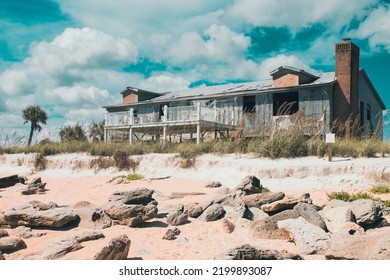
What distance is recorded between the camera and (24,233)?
26.2ft

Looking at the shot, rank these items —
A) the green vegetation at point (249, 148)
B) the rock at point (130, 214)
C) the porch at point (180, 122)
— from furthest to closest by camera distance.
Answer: the porch at point (180, 122) < the green vegetation at point (249, 148) < the rock at point (130, 214)

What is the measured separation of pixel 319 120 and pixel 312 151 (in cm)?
682

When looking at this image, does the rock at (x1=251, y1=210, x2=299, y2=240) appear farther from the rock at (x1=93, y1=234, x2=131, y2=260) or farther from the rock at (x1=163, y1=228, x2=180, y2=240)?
the rock at (x1=93, y1=234, x2=131, y2=260)

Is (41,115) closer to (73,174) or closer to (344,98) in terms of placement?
(73,174)

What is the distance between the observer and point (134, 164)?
716 inches

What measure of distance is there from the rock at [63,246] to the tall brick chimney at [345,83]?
18426mm

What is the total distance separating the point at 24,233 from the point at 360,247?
19.9 ft

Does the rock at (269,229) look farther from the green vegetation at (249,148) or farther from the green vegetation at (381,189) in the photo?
the green vegetation at (249,148)

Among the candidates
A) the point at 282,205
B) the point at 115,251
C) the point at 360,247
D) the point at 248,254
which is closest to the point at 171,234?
the point at 115,251

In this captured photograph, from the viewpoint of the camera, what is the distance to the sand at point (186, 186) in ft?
22.2

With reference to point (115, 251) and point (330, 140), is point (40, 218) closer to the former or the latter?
point (115, 251)

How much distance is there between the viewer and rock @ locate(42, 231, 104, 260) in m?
6.36

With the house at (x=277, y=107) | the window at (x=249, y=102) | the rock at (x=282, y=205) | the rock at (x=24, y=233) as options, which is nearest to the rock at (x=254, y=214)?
the rock at (x=282, y=205)

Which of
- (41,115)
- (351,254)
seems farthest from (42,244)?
(41,115)
